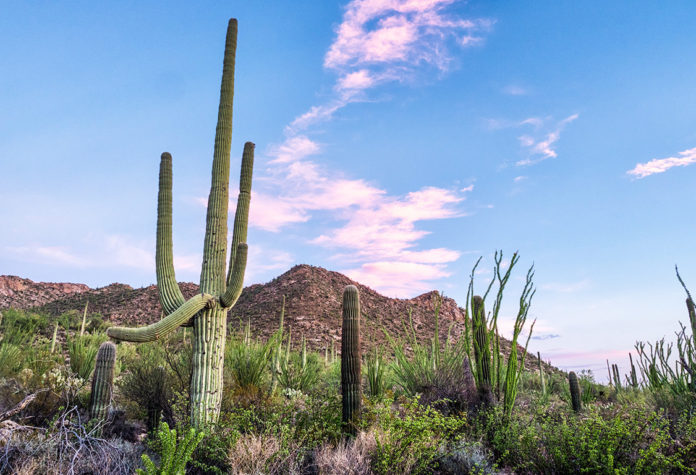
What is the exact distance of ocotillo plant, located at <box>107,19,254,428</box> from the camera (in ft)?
22.1

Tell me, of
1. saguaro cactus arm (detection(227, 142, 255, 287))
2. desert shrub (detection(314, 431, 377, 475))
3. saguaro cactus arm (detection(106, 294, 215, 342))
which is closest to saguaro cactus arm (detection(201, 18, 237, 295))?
saguaro cactus arm (detection(227, 142, 255, 287))

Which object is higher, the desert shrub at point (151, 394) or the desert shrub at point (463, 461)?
the desert shrub at point (151, 394)

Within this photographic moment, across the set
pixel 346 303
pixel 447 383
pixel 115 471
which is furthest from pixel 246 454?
pixel 447 383

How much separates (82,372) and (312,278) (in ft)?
92.2

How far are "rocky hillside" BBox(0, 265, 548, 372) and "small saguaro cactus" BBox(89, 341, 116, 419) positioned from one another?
20422mm

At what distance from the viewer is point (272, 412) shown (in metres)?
6.95

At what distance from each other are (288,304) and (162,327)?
1106 inches

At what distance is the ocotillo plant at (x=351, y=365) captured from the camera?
21.8 feet

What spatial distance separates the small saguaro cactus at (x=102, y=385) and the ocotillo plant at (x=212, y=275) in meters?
0.99

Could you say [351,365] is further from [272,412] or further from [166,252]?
[166,252]

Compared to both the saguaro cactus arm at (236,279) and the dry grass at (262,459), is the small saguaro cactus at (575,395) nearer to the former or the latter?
the dry grass at (262,459)

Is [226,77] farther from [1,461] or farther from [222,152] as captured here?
[1,461]

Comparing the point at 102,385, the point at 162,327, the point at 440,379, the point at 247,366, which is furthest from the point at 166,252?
the point at 440,379

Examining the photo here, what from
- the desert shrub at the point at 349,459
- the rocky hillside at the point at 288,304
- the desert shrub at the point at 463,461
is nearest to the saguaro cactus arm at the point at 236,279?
the desert shrub at the point at 349,459
